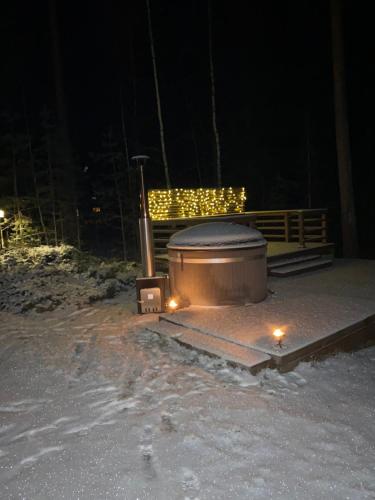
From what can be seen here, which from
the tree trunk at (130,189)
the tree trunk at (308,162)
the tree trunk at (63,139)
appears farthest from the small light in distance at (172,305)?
the tree trunk at (308,162)

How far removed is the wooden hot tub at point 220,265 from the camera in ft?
19.8

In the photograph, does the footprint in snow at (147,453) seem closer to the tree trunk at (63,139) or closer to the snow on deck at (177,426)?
the snow on deck at (177,426)

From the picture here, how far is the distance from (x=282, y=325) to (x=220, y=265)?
4.57 feet

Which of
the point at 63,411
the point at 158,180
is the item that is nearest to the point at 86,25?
the point at 158,180

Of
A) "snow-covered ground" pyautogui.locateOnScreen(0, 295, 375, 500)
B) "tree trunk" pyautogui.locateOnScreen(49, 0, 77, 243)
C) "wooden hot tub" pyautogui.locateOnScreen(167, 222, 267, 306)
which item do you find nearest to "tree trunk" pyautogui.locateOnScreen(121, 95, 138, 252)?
"tree trunk" pyautogui.locateOnScreen(49, 0, 77, 243)

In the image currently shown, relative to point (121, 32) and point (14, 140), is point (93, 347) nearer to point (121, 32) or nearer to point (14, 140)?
point (14, 140)

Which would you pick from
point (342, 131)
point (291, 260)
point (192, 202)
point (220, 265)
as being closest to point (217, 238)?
point (220, 265)

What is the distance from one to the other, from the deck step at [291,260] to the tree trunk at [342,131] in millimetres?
2304

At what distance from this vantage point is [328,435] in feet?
9.73

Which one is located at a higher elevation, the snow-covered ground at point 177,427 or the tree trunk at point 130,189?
the tree trunk at point 130,189

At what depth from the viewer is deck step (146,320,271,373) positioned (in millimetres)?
4105

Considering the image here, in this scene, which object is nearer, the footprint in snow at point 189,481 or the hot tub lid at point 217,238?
the footprint in snow at point 189,481

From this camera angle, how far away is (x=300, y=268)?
28.5 feet

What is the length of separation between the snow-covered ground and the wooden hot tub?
1428mm
